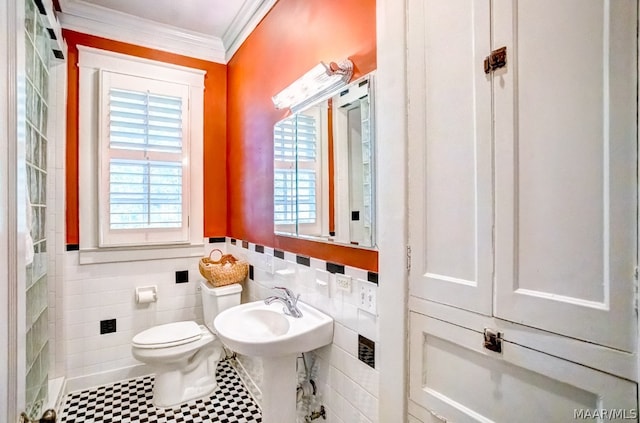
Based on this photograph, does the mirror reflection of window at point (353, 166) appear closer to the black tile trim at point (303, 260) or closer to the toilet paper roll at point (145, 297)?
the black tile trim at point (303, 260)

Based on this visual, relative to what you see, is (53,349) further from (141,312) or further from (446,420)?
(446,420)

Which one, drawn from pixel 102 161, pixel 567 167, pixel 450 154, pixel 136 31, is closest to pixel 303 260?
pixel 450 154

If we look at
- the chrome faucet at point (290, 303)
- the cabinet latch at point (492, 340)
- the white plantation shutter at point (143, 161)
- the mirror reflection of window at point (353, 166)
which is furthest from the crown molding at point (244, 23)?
the cabinet latch at point (492, 340)

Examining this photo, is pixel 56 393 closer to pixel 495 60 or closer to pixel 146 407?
pixel 146 407

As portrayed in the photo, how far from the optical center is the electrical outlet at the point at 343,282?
1.46 m

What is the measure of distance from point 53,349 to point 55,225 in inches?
35.1

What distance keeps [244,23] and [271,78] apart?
70cm

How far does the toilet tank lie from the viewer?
2.38 metres

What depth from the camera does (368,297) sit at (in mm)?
1333

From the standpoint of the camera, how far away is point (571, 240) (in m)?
0.74

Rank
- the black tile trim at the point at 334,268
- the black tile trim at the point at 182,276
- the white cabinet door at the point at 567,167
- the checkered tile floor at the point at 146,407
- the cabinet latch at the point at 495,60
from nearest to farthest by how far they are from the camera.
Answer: the white cabinet door at the point at 567,167, the cabinet latch at the point at 495,60, the black tile trim at the point at 334,268, the checkered tile floor at the point at 146,407, the black tile trim at the point at 182,276

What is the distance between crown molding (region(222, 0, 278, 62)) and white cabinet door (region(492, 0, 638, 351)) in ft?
6.00

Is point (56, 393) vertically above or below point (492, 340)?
below

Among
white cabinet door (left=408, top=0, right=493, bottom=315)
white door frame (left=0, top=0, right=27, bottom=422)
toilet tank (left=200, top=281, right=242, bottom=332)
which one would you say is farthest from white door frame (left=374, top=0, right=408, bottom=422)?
toilet tank (left=200, top=281, right=242, bottom=332)
